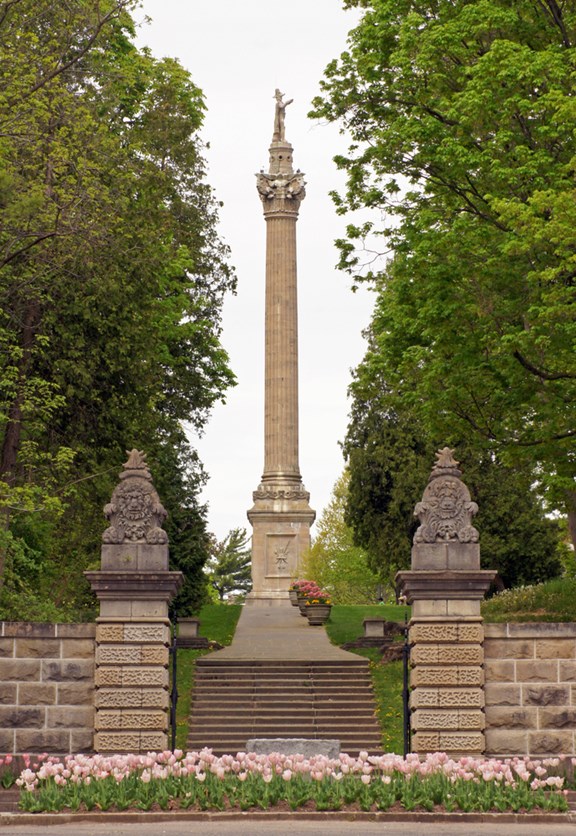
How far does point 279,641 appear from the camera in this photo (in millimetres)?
39375

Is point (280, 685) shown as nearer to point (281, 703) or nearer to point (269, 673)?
point (269, 673)

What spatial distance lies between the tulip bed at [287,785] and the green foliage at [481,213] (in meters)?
11.8

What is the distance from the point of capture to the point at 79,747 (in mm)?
18938

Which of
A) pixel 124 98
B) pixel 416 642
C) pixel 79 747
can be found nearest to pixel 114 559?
pixel 79 747

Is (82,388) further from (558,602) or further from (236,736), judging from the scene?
(558,602)

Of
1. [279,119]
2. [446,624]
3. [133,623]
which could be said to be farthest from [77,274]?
[279,119]

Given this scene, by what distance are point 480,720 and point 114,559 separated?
548 centimetres

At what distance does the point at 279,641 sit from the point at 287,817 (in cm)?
2429

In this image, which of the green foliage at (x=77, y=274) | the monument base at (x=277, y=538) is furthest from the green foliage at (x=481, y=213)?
the monument base at (x=277, y=538)

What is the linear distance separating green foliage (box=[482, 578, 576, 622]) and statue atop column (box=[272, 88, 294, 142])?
36.1 m

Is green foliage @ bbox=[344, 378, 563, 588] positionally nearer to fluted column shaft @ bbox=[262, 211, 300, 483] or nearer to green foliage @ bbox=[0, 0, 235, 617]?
fluted column shaft @ bbox=[262, 211, 300, 483]

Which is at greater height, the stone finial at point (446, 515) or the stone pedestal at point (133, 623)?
the stone finial at point (446, 515)

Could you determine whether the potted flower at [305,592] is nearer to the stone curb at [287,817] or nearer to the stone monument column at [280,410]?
the stone monument column at [280,410]

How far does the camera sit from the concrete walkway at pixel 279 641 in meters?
34.5
